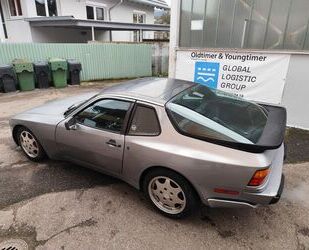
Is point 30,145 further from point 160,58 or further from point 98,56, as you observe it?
point 160,58

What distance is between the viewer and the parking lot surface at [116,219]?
257cm

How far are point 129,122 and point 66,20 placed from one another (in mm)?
10323

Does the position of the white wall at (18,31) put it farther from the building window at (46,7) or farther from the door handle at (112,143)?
the door handle at (112,143)

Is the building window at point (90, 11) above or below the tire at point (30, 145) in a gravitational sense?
above

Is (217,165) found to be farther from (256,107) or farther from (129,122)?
(256,107)

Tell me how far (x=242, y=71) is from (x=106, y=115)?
158 inches

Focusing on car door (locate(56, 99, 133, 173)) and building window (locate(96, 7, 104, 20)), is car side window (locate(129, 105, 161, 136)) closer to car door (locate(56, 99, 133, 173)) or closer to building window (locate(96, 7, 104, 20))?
car door (locate(56, 99, 133, 173))

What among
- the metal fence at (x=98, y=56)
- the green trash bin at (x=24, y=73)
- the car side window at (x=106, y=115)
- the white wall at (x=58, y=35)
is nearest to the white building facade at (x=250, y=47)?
the car side window at (x=106, y=115)

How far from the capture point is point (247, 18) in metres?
5.55

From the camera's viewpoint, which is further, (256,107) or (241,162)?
(256,107)

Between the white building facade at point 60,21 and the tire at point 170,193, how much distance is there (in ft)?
34.6

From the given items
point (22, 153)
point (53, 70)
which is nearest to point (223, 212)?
point (22, 153)

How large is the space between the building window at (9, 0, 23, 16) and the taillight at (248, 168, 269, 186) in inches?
587

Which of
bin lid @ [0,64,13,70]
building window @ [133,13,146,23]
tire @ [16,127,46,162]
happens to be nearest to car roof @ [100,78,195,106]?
tire @ [16,127,46,162]
